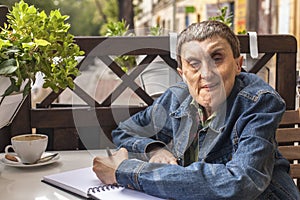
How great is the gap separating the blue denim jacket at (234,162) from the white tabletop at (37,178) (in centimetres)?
16

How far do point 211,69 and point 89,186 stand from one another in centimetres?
36

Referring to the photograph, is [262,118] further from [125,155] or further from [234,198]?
[125,155]

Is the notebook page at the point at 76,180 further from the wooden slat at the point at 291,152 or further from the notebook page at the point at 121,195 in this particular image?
the wooden slat at the point at 291,152

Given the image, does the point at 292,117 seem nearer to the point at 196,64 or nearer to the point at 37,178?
the point at 196,64

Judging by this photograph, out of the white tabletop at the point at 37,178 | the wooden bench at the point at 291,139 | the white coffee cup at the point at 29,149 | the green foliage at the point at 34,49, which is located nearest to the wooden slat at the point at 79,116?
the white tabletop at the point at 37,178

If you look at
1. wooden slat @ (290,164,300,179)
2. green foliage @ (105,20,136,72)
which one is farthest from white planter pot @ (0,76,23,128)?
wooden slat @ (290,164,300,179)

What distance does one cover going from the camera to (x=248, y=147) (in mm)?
A: 888

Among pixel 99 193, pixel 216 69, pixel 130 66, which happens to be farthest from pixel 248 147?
pixel 130 66

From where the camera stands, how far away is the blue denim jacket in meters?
0.86

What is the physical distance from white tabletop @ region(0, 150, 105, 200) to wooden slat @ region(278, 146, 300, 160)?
21.3 inches

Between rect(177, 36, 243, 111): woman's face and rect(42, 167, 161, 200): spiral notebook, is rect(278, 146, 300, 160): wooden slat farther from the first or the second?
rect(42, 167, 161, 200): spiral notebook

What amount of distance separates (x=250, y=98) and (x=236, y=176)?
7.4 inches

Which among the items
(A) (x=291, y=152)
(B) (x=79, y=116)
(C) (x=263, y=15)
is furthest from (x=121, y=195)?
(C) (x=263, y=15)

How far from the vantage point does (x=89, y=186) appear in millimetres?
962
